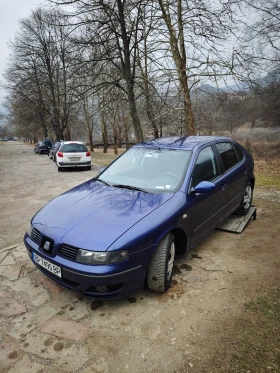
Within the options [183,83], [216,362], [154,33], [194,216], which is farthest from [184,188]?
[154,33]

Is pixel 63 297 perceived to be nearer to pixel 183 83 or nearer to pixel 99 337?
pixel 99 337

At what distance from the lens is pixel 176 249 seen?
319 centimetres

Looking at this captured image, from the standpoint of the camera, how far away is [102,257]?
2.29 meters

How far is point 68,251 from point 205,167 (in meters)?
2.22

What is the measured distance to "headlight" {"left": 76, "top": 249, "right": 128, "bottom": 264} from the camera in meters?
2.28

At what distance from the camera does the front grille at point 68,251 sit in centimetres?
239

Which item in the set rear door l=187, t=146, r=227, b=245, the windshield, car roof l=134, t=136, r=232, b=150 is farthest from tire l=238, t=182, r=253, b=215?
the windshield

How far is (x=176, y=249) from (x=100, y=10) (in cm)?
1087

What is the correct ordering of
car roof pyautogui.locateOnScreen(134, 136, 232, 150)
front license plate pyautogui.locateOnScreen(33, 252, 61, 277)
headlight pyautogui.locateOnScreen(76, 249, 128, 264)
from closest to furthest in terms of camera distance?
1. headlight pyautogui.locateOnScreen(76, 249, 128, 264)
2. front license plate pyautogui.locateOnScreen(33, 252, 61, 277)
3. car roof pyautogui.locateOnScreen(134, 136, 232, 150)

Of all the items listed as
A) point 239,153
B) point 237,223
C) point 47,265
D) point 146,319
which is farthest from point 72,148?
point 146,319

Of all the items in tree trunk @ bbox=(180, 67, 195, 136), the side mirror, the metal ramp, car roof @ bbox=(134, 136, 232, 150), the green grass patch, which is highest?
tree trunk @ bbox=(180, 67, 195, 136)

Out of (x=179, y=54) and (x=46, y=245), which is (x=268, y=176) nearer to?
(x=179, y=54)

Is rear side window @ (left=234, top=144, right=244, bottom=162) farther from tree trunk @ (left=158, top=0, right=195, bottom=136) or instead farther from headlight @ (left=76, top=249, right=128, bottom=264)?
tree trunk @ (left=158, top=0, right=195, bottom=136)

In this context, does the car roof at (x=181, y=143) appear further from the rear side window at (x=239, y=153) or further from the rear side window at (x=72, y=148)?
the rear side window at (x=72, y=148)
